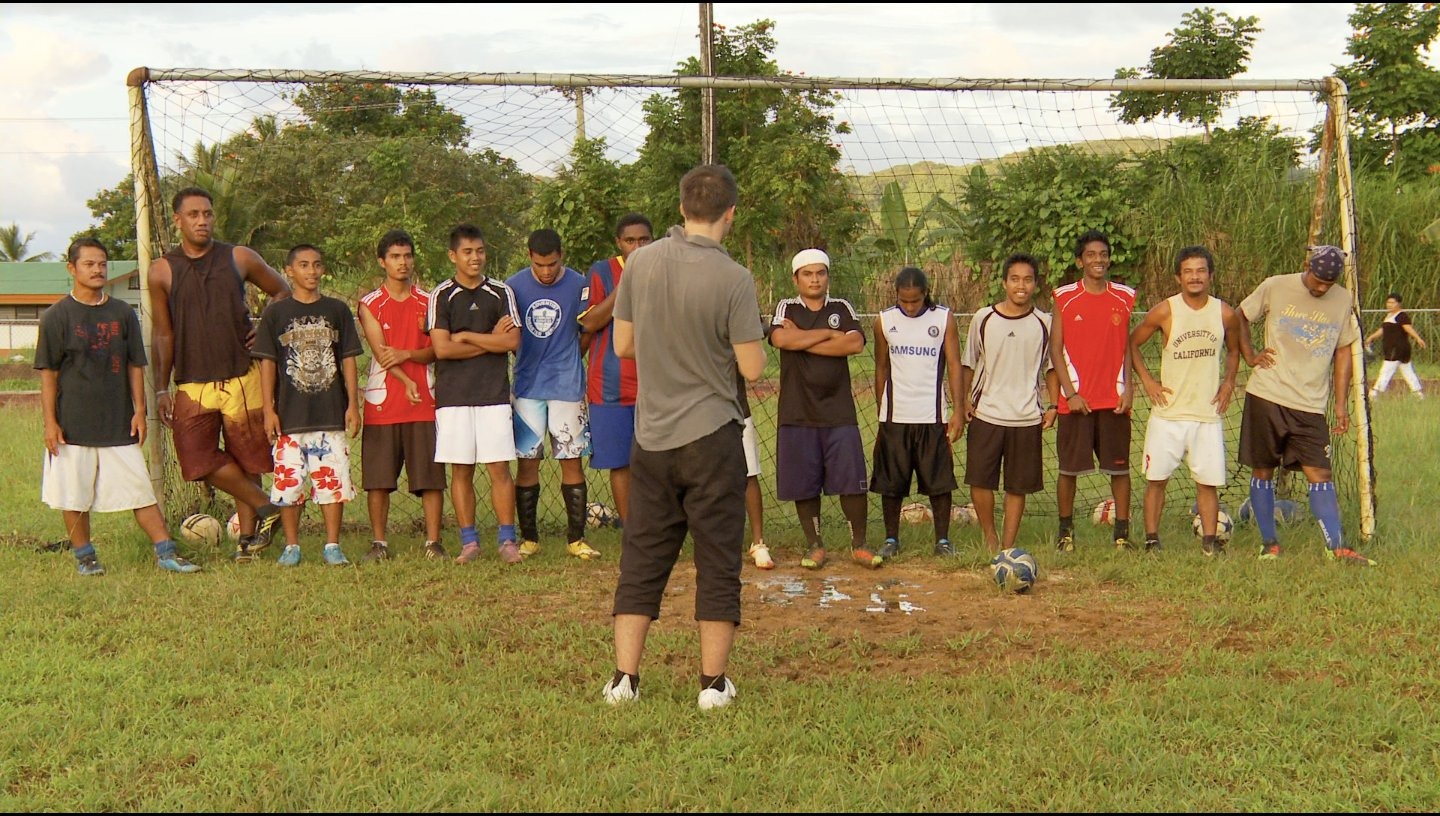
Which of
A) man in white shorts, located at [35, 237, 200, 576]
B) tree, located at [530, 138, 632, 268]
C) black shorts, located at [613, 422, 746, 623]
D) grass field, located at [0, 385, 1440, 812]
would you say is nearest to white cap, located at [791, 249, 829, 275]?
grass field, located at [0, 385, 1440, 812]

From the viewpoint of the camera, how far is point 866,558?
681 cm

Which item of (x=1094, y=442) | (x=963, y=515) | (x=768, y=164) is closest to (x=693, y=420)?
(x=1094, y=442)

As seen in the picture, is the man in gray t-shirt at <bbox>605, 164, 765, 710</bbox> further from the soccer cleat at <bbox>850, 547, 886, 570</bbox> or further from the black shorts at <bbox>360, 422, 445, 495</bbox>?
the black shorts at <bbox>360, 422, 445, 495</bbox>

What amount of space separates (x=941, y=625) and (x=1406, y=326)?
12.0 meters

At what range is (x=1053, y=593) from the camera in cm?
613

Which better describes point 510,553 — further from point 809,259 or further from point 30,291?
point 30,291


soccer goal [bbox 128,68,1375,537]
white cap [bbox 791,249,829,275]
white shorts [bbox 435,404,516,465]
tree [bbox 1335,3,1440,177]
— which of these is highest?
tree [bbox 1335,3,1440,177]

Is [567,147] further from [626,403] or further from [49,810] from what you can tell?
[49,810]

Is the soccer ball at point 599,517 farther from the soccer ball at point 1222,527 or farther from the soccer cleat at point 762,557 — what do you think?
the soccer ball at point 1222,527

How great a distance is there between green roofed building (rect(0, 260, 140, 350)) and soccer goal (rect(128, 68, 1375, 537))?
17976mm

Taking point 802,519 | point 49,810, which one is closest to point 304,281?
point 802,519

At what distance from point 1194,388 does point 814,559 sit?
2400 millimetres

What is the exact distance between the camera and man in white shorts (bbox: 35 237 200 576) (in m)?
6.53

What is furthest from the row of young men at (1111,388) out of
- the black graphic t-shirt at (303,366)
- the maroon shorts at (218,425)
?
the maroon shorts at (218,425)
